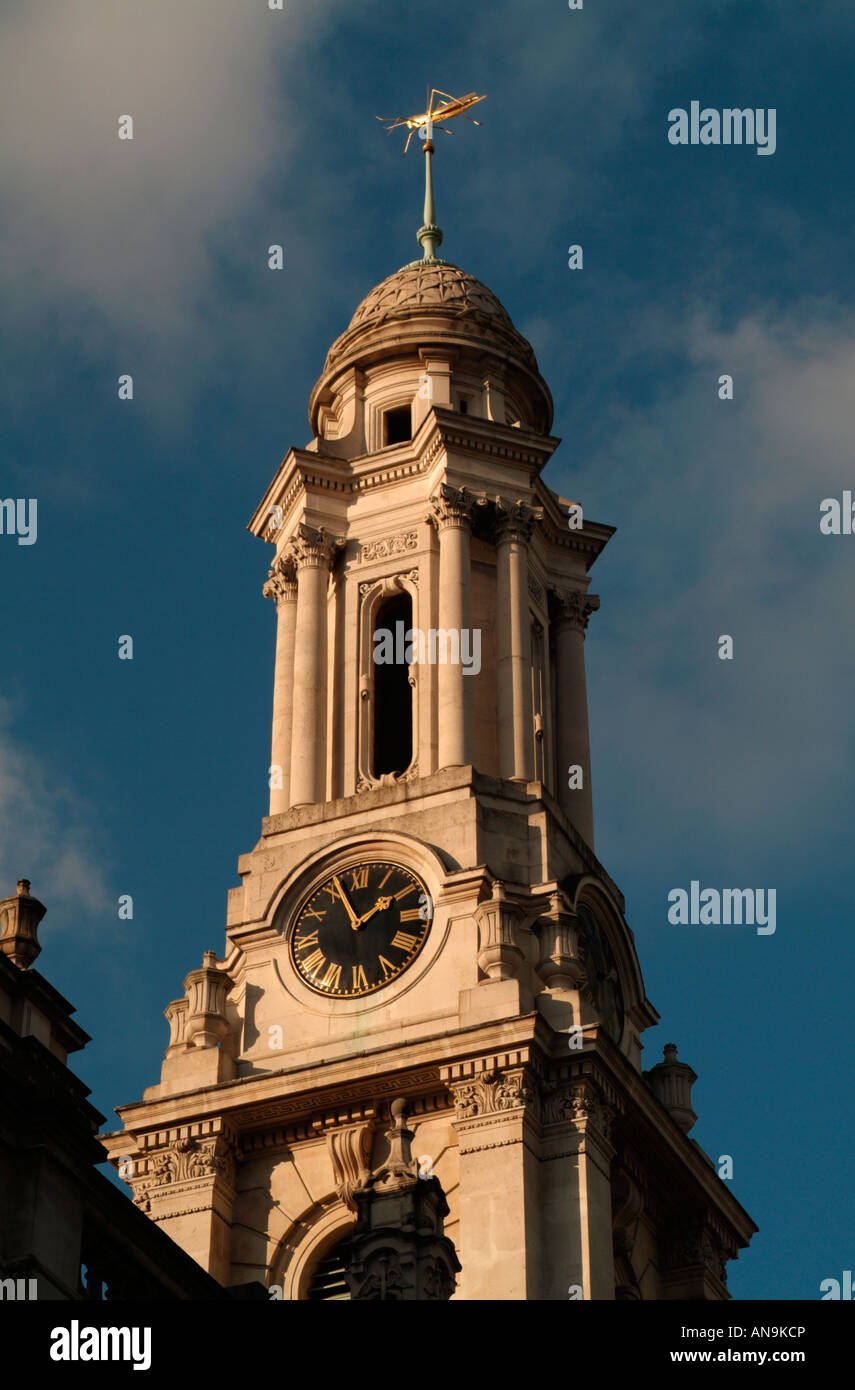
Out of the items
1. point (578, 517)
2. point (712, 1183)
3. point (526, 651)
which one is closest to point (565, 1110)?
point (712, 1183)

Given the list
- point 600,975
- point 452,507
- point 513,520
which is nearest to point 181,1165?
point 600,975

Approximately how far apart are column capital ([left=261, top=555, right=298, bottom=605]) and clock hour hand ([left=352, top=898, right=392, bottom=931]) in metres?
9.80

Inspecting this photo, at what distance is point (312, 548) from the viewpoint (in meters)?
62.9

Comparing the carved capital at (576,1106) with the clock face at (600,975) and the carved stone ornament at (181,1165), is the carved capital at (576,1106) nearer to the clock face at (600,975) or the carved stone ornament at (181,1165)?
the clock face at (600,975)

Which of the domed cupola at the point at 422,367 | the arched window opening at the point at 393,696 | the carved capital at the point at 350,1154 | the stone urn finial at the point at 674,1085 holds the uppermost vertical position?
the domed cupola at the point at 422,367

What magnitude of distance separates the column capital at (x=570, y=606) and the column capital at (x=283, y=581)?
585 centimetres

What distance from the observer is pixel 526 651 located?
60.8 m

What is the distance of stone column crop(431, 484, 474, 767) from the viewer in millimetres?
58125

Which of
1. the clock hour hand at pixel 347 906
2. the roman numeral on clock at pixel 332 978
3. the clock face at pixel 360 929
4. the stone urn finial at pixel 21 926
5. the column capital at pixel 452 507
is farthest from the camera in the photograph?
the column capital at pixel 452 507

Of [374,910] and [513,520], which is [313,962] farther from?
[513,520]

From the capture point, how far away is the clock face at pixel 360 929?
180 feet

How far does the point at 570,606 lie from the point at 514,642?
15.1ft

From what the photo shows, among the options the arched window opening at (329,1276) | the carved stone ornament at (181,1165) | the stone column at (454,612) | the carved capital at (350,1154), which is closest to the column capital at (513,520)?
the stone column at (454,612)

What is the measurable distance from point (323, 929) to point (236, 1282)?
7.43 meters
